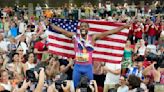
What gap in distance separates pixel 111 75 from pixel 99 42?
1.01 m

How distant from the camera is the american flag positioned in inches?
378

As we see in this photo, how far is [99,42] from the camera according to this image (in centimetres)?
961

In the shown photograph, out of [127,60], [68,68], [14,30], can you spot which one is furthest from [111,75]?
[14,30]

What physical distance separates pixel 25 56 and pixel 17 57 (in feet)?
4.95

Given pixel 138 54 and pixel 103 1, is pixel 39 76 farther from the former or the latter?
pixel 103 1

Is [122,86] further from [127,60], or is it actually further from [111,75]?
[127,60]

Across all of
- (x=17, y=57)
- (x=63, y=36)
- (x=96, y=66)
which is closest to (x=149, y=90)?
(x=96, y=66)

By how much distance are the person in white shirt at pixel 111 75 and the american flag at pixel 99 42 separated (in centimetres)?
52

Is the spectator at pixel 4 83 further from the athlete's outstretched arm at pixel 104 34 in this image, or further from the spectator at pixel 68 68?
the athlete's outstretched arm at pixel 104 34

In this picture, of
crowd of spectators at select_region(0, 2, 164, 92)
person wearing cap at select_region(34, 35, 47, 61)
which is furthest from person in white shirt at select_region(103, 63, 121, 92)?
person wearing cap at select_region(34, 35, 47, 61)

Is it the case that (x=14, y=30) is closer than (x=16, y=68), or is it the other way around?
(x=16, y=68)

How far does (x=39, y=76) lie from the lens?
769 centimetres

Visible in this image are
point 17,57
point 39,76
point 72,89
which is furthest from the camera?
point 17,57

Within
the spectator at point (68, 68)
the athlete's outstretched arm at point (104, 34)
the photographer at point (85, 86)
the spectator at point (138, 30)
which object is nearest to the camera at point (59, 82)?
the photographer at point (85, 86)
